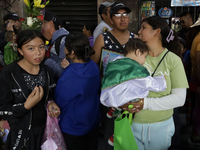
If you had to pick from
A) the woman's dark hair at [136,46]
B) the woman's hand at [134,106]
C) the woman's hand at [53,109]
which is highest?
the woman's dark hair at [136,46]

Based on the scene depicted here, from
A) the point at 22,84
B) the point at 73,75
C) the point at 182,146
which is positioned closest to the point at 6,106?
the point at 22,84

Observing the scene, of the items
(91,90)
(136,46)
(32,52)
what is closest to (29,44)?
(32,52)

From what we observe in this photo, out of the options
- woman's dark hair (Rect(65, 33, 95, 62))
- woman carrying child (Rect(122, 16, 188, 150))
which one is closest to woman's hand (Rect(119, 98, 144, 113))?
woman carrying child (Rect(122, 16, 188, 150))

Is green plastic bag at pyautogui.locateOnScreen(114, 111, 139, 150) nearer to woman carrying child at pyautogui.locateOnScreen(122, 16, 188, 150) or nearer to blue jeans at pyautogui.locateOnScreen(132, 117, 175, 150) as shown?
woman carrying child at pyautogui.locateOnScreen(122, 16, 188, 150)

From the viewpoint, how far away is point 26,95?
2.38m

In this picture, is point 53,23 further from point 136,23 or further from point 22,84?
point 136,23

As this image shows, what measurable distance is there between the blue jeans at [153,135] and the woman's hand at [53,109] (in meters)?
0.81

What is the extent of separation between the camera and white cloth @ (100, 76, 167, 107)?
199 centimetres

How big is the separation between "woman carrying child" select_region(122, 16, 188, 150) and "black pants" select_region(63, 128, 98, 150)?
2.33ft

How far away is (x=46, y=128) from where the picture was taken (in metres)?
2.52

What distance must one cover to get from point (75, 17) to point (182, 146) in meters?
6.03

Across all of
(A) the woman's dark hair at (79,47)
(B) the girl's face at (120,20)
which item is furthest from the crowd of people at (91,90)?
(B) the girl's face at (120,20)

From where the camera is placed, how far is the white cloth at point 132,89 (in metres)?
1.99

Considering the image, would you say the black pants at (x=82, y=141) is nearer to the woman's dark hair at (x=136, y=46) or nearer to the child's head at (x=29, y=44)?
the child's head at (x=29, y=44)
